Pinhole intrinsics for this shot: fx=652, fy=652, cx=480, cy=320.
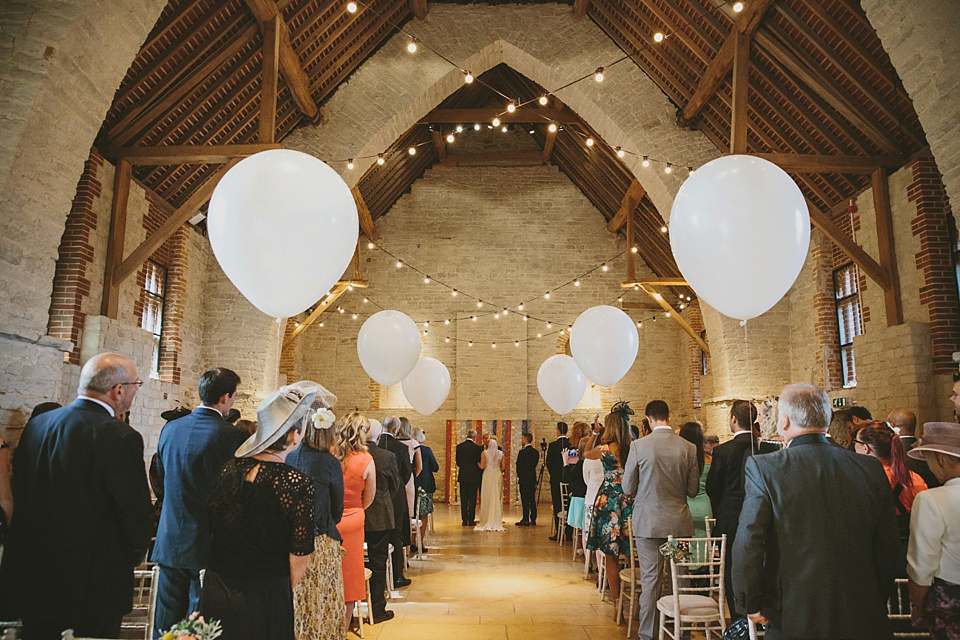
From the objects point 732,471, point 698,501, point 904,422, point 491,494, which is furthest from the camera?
point 491,494

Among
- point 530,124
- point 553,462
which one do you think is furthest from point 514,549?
point 530,124

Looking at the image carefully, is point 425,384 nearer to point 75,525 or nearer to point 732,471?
point 732,471

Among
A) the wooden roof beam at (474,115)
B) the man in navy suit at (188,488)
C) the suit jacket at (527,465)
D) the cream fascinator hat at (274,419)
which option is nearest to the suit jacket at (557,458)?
the suit jacket at (527,465)

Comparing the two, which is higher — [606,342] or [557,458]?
[606,342]

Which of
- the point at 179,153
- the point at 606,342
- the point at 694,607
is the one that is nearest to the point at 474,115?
the point at 179,153

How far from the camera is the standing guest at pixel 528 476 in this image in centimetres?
912

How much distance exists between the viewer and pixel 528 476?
30.2 ft

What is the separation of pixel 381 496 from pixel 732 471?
2.35m

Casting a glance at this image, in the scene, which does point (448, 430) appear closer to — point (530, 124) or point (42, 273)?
point (530, 124)

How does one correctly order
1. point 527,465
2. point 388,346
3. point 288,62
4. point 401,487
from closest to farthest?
point 401,487
point 388,346
point 288,62
point 527,465

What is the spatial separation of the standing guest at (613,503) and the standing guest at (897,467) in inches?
67.4

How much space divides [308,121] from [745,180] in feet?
21.8

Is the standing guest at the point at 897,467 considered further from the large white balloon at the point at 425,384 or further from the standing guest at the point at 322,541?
the large white balloon at the point at 425,384

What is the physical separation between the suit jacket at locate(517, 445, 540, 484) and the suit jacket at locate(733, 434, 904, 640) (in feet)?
23.3
